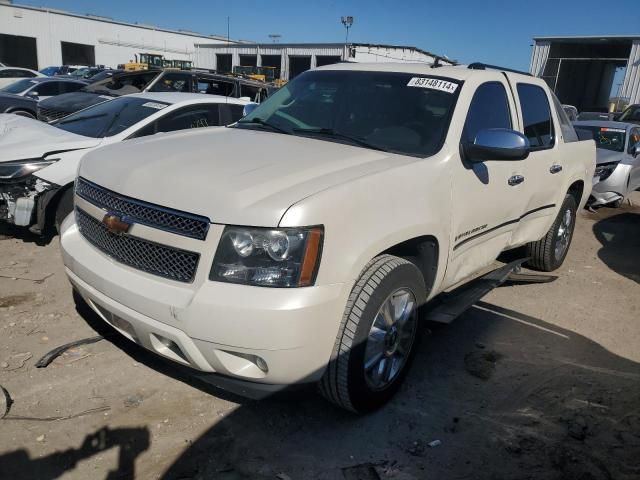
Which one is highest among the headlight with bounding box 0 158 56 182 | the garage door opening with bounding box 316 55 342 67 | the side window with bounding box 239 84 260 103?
the garage door opening with bounding box 316 55 342 67

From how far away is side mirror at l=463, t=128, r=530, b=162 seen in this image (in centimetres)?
312

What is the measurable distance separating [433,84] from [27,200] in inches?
149

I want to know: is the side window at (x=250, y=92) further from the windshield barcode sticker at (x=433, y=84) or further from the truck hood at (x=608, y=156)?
the windshield barcode sticker at (x=433, y=84)

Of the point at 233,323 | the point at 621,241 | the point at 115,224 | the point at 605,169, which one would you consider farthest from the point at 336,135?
the point at 605,169

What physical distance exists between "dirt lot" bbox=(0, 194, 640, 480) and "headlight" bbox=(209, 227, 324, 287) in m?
0.63

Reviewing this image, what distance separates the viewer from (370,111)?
355 cm

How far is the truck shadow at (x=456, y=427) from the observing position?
255 centimetres

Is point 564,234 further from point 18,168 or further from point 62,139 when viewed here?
point 18,168

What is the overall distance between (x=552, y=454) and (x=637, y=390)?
109 centimetres

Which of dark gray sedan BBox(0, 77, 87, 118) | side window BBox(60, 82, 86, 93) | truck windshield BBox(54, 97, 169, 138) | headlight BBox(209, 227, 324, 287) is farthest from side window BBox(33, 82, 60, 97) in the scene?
headlight BBox(209, 227, 324, 287)

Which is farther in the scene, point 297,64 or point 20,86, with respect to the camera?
point 297,64

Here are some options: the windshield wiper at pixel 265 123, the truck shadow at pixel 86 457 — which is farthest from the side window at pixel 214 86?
the truck shadow at pixel 86 457

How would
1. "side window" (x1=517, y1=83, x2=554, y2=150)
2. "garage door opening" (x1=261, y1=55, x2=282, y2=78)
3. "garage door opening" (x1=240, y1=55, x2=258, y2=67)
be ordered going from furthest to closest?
"garage door opening" (x1=240, y1=55, x2=258, y2=67) < "garage door opening" (x1=261, y1=55, x2=282, y2=78) < "side window" (x1=517, y1=83, x2=554, y2=150)

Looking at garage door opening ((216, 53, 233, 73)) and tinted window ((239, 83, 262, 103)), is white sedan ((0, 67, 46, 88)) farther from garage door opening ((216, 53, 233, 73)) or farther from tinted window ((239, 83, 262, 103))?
garage door opening ((216, 53, 233, 73))
